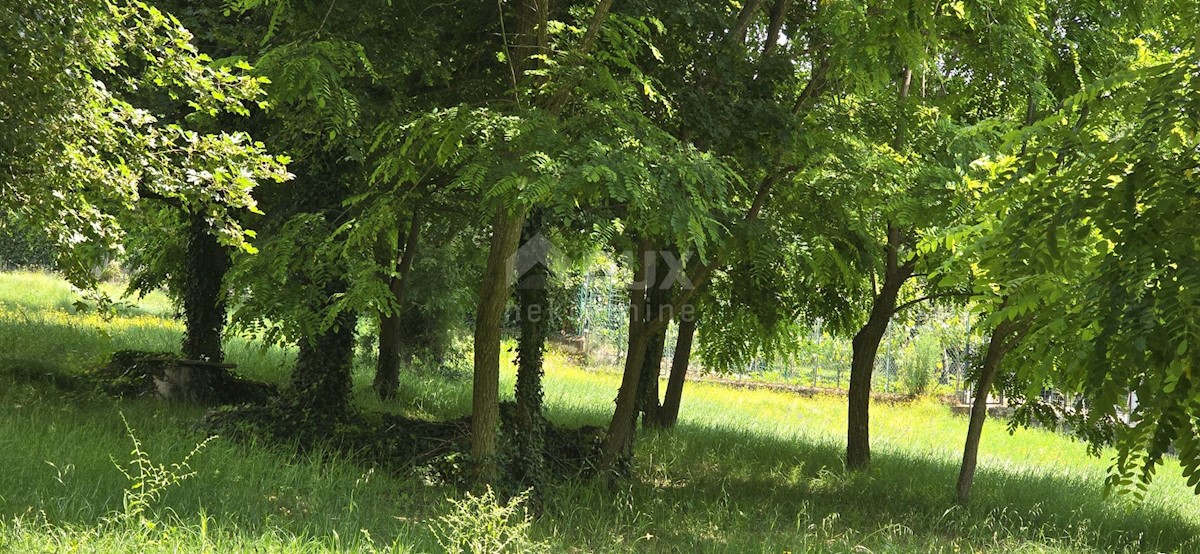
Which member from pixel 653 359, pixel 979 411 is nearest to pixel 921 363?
pixel 653 359

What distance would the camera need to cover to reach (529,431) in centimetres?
1012

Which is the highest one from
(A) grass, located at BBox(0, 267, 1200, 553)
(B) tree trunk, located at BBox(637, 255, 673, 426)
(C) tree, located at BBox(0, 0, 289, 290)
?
(C) tree, located at BBox(0, 0, 289, 290)

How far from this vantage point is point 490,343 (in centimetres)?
873

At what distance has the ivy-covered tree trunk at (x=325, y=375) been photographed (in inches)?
408

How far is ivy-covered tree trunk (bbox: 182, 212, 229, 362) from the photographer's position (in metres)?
12.5

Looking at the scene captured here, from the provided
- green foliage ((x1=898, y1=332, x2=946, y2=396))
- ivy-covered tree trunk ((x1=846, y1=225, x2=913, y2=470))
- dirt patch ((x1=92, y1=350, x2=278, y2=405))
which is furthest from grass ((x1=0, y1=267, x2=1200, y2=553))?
green foliage ((x1=898, y1=332, x2=946, y2=396))

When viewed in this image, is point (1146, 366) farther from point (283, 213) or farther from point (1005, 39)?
point (283, 213)

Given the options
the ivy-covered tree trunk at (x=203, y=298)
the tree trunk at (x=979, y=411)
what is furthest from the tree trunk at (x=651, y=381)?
the ivy-covered tree trunk at (x=203, y=298)

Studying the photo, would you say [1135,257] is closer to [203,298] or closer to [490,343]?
[490,343]

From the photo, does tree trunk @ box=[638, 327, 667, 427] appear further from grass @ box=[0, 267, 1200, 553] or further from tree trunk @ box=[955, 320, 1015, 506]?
tree trunk @ box=[955, 320, 1015, 506]

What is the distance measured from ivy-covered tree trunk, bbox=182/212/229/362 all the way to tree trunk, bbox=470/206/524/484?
16.4 feet

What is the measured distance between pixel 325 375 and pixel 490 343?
2641 mm

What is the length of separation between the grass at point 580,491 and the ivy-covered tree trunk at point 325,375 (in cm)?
94

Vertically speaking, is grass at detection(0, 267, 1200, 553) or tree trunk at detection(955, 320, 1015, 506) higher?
tree trunk at detection(955, 320, 1015, 506)
